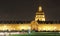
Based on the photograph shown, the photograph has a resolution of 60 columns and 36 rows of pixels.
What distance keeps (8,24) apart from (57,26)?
1690cm

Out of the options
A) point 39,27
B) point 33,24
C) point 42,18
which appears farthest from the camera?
point 42,18

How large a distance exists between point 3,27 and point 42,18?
56.9 ft

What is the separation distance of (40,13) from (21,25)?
12422 millimetres

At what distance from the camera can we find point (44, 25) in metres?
107

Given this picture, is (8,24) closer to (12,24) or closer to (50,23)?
(12,24)

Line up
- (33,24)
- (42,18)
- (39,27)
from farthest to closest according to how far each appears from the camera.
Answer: (42,18), (39,27), (33,24)

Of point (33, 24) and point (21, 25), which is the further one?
point (21, 25)

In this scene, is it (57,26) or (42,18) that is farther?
(42,18)

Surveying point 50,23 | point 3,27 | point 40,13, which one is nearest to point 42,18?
point 40,13

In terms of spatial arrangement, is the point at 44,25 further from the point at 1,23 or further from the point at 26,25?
the point at 1,23

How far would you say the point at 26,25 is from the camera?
105375 mm

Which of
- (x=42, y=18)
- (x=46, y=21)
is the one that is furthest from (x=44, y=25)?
(x=42, y=18)

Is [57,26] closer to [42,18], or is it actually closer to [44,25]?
[44,25]

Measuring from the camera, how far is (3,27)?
107 m
